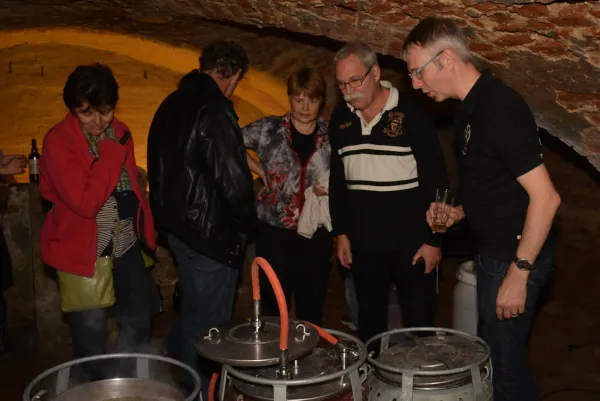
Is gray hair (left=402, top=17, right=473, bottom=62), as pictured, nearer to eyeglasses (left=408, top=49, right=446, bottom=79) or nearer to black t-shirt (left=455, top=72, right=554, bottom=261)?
eyeglasses (left=408, top=49, right=446, bottom=79)

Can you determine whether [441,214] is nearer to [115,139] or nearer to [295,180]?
[295,180]

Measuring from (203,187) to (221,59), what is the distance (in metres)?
0.61

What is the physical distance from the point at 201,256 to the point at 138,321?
47 cm

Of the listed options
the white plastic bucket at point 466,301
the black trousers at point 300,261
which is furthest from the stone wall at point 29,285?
the white plastic bucket at point 466,301

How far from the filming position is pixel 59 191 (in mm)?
3139

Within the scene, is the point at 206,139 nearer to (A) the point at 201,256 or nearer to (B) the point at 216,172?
(B) the point at 216,172

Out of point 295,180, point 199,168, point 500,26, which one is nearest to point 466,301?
point 295,180

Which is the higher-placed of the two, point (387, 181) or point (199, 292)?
point (387, 181)

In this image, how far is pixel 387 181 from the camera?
347 centimetres

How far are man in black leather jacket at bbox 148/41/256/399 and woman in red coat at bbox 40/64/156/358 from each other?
0.16 m

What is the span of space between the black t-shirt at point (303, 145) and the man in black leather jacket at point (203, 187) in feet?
1.85

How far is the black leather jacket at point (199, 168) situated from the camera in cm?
322

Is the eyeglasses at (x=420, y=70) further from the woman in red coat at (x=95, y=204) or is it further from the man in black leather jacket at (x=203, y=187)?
the woman in red coat at (x=95, y=204)

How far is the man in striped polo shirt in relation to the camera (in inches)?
135
